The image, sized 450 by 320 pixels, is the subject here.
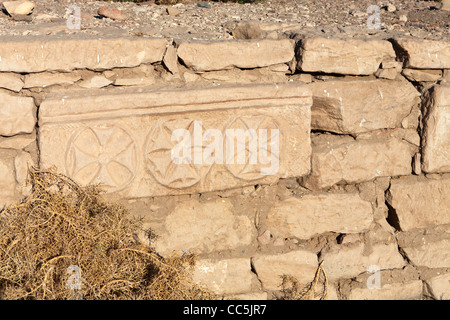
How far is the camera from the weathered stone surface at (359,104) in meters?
2.80

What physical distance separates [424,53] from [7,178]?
2.21 metres

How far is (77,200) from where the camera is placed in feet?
8.17

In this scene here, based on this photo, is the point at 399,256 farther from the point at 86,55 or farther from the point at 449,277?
the point at 86,55

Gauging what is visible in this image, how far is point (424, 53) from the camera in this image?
2.84 meters

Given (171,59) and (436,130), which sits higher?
(171,59)

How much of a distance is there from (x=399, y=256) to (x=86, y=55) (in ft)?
6.64

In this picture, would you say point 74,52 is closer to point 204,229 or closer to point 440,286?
point 204,229

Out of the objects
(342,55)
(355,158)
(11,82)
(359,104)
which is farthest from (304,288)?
(11,82)

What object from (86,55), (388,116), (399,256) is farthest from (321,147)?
(86,55)

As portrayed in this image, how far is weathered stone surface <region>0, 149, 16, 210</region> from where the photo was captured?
249cm

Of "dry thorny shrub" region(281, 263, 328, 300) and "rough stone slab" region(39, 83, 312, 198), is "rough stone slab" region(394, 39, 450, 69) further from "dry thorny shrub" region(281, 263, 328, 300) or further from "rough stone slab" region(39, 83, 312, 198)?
"dry thorny shrub" region(281, 263, 328, 300)

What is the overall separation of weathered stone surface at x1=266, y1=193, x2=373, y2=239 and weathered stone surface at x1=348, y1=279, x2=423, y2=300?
14.1 inches

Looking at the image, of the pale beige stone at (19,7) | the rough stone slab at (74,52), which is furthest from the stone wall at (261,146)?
the pale beige stone at (19,7)

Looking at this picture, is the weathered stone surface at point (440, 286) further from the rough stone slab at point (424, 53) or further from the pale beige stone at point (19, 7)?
the pale beige stone at point (19, 7)
